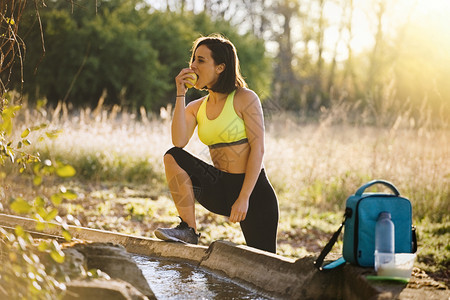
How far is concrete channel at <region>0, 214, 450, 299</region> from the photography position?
210cm

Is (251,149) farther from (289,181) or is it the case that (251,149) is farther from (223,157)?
(289,181)

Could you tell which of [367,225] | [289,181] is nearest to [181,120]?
[367,225]

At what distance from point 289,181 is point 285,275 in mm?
5939

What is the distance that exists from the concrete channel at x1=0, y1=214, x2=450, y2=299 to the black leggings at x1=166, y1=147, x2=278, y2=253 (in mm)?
470

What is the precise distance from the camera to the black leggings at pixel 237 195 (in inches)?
130

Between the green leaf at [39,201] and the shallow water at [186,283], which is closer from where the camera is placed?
the green leaf at [39,201]

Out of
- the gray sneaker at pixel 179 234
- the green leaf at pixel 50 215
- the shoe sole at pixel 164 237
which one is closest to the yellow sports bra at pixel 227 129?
the gray sneaker at pixel 179 234

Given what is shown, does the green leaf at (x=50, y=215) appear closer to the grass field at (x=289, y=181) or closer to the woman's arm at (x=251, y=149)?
the woman's arm at (x=251, y=149)

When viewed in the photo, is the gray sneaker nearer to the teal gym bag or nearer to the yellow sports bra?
the yellow sports bra

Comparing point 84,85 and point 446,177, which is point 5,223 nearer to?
point 446,177

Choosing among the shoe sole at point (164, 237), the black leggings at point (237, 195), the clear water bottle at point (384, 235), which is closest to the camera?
the clear water bottle at point (384, 235)

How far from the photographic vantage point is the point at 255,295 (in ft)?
8.13

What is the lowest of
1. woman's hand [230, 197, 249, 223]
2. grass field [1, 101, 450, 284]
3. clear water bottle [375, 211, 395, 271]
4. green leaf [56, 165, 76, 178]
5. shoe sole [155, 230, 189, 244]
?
grass field [1, 101, 450, 284]

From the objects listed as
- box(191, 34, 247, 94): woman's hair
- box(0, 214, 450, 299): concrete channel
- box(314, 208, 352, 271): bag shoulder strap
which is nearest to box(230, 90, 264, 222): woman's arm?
box(191, 34, 247, 94): woman's hair
